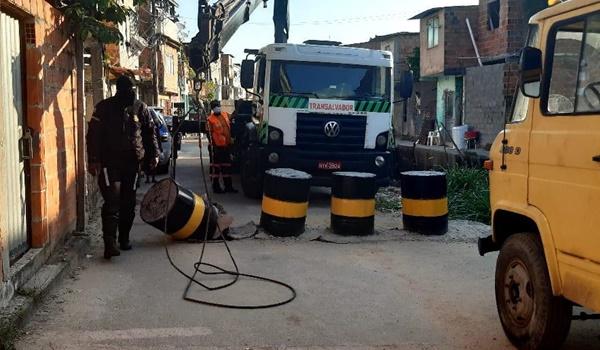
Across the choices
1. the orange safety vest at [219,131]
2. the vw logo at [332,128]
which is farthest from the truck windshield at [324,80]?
the orange safety vest at [219,131]

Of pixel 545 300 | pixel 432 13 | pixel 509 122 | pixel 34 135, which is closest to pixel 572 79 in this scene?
pixel 509 122

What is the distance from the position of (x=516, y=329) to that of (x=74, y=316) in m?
3.44

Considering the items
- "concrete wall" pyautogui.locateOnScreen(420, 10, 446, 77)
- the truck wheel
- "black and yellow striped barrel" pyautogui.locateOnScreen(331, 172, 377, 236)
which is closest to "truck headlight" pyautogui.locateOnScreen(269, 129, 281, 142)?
"black and yellow striped barrel" pyautogui.locateOnScreen(331, 172, 377, 236)

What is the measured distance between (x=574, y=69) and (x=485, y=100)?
20.6m

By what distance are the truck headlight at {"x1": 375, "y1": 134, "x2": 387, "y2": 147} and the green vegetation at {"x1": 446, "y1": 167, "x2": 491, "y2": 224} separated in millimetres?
1532

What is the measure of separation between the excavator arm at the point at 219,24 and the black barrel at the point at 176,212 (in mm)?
5969

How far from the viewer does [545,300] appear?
4.20 meters

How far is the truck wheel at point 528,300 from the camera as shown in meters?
4.20

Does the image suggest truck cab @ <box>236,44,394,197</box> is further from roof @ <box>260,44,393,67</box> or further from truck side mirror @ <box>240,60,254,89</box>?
truck side mirror @ <box>240,60,254,89</box>

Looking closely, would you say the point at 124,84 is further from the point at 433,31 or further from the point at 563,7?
the point at 433,31

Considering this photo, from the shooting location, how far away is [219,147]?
1321cm

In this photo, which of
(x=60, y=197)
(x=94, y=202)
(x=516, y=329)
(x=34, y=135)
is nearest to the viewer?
(x=516, y=329)

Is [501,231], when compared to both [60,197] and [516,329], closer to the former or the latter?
[516,329]

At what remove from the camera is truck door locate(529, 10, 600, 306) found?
368cm
